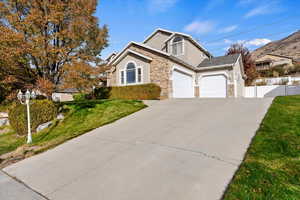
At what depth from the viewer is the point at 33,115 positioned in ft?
29.9

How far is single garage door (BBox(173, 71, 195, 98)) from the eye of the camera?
47.8 ft

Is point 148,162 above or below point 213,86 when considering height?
below

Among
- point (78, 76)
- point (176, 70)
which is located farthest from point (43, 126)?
point (176, 70)

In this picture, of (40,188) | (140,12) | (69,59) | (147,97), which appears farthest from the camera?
(140,12)

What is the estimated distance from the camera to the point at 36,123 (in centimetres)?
917

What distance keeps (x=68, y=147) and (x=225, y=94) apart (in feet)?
47.1

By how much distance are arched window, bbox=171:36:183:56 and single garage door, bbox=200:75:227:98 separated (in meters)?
3.72

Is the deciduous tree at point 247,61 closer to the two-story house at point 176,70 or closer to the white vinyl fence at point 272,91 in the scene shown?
the white vinyl fence at point 272,91

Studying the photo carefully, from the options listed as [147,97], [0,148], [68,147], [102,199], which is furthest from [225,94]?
[0,148]

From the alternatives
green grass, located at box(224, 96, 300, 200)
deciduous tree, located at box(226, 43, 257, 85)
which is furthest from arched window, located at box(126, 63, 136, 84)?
deciduous tree, located at box(226, 43, 257, 85)

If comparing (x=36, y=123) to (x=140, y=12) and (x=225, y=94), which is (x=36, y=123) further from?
(x=225, y=94)

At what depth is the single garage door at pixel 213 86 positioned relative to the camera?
15.7m

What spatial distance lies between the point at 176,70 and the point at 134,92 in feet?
14.3

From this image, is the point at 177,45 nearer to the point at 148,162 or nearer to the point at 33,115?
the point at 33,115
